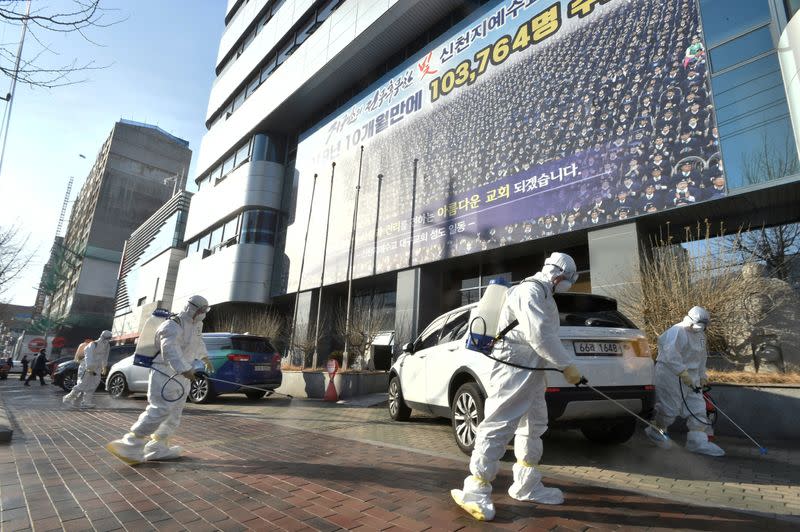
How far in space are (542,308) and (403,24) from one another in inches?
750

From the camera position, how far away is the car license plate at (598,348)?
14.2 ft

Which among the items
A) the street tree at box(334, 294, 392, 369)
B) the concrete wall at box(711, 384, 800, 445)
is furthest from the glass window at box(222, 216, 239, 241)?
the concrete wall at box(711, 384, 800, 445)

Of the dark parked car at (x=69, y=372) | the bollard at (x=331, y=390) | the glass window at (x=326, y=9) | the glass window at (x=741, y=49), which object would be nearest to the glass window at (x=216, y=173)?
the glass window at (x=326, y=9)

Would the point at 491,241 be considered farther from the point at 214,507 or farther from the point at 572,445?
the point at 214,507

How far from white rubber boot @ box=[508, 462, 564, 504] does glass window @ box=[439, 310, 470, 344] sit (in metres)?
2.32

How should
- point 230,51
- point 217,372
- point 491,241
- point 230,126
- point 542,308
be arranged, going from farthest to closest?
point 230,51, point 230,126, point 491,241, point 217,372, point 542,308

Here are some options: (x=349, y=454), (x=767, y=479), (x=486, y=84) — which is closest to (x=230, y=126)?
(x=486, y=84)

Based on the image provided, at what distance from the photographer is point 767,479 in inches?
154

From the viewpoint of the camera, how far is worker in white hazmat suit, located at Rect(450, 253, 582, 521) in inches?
117

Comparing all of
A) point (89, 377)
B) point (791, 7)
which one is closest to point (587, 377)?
point (791, 7)

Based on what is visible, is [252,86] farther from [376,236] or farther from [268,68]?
[376,236]

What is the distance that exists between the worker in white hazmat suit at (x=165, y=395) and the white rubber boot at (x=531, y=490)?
3354mm

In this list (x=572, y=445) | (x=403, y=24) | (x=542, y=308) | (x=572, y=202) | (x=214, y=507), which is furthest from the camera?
(x=403, y=24)

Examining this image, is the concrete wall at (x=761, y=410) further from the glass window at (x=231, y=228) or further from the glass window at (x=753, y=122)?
the glass window at (x=231, y=228)
